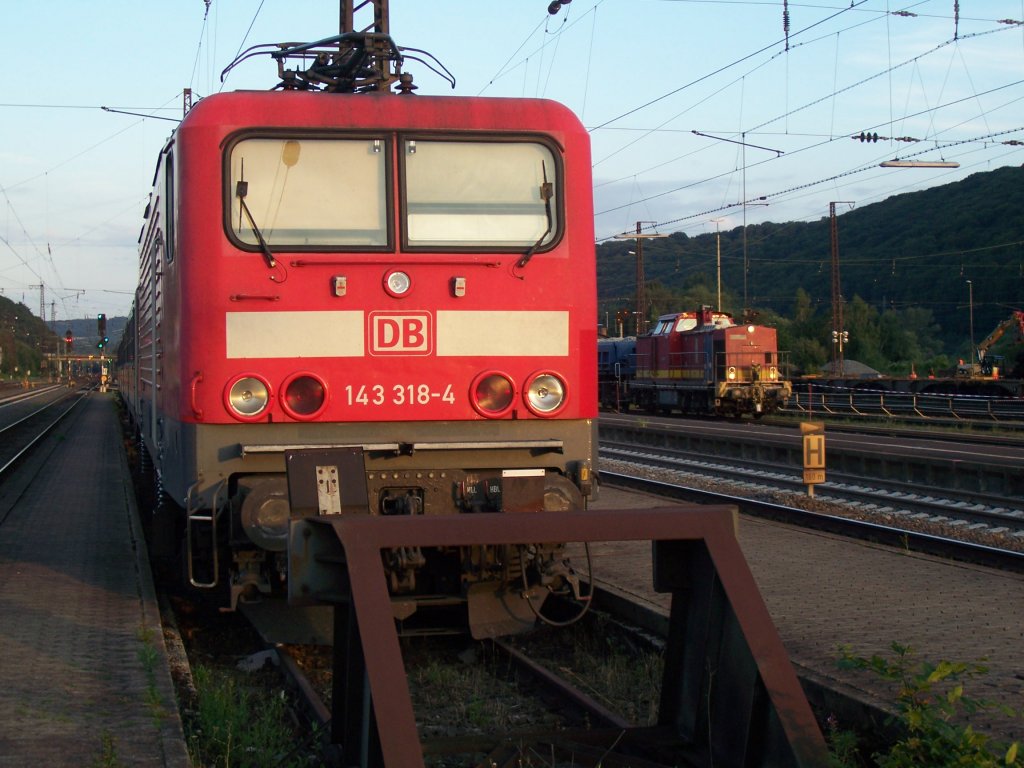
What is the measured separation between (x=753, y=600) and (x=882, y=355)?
2599 inches

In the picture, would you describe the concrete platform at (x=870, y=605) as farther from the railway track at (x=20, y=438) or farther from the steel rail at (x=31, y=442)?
the steel rail at (x=31, y=442)

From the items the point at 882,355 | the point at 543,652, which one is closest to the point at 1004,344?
the point at 882,355

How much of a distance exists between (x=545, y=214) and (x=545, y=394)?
1016 mm

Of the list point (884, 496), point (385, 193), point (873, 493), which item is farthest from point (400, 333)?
point (873, 493)

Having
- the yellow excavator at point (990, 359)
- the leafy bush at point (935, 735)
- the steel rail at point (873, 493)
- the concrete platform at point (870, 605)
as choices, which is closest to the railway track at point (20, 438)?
the concrete platform at point (870, 605)

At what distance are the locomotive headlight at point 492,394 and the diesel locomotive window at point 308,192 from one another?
3.06 ft

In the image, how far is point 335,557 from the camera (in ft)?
13.3

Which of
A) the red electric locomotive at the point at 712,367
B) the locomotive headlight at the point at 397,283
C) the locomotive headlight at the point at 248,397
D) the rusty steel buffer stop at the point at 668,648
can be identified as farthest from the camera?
the red electric locomotive at the point at 712,367

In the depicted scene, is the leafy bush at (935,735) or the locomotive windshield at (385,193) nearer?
the leafy bush at (935,735)

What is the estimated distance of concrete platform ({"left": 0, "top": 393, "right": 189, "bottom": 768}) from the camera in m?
4.64

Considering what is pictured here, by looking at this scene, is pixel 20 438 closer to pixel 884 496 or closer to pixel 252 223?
pixel 884 496

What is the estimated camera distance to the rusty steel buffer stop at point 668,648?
3.63 m

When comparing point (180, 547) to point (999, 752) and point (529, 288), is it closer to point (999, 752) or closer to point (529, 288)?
point (529, 288)

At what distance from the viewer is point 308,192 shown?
245 inches
